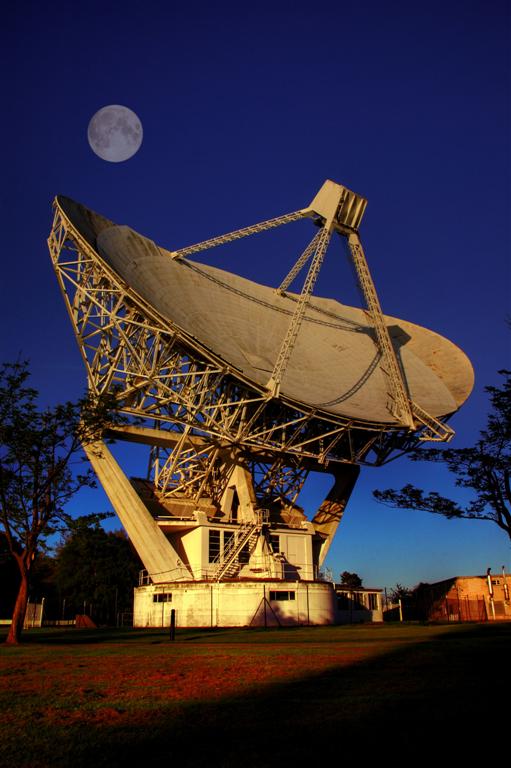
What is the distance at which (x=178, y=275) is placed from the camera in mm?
39531

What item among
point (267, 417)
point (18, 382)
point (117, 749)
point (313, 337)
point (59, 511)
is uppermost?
point (313, 337)

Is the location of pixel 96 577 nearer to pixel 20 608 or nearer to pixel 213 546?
pixel 213 546

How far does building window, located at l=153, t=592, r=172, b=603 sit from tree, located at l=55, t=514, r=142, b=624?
20.8 metres

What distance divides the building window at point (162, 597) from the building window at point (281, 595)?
566 centimetres

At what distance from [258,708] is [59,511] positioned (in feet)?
64.3

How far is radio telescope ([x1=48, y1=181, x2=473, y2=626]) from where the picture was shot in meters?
35.5

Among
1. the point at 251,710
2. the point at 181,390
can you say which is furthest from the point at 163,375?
the point at 251,710

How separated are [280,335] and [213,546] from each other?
14.3m

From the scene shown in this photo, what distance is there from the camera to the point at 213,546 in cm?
4078

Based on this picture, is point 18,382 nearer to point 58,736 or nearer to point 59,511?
point 59,511

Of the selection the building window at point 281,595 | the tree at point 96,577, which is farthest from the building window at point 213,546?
the tree at point 96,577

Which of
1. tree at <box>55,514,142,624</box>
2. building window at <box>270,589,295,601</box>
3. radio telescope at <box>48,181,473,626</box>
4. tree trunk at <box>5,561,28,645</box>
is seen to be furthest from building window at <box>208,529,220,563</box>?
tree at <box>55,514,142,624</box>

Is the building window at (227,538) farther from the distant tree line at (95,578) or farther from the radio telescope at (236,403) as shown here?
the distant tree line at (95,578)

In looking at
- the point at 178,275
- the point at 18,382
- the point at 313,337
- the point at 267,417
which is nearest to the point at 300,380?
the point at 267,417
